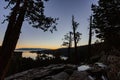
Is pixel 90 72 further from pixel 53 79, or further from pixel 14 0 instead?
pixel 14 0

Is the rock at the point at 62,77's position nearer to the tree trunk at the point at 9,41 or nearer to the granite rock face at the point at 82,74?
the granite rock face at the point at 82,74

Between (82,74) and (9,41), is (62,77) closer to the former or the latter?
(82,74)

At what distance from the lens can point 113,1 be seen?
42.5 meters

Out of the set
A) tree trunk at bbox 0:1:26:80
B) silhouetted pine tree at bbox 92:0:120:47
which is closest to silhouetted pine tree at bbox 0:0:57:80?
tree trunk at bbox 0:1:26:80

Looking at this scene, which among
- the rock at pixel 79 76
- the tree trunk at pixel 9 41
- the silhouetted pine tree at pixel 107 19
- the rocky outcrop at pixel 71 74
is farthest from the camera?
the silhouetted pine tree at pixel 107 19

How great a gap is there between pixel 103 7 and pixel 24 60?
19.5m

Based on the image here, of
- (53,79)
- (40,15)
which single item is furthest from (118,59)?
(40,15)

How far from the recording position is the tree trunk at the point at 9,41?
14492 mm

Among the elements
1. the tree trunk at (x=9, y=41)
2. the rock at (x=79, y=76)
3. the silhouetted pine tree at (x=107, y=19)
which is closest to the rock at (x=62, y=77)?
the rock at (x=79, y=76)

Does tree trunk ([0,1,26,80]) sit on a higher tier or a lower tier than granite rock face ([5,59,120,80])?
higher

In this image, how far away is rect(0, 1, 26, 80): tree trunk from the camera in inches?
571

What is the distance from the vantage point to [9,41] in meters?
14.8

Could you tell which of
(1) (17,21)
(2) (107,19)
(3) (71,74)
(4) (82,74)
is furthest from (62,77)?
(2) (107,19)

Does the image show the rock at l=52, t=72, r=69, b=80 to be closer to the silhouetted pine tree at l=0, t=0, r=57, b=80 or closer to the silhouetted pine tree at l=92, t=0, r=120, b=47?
the silhouetted pine tree at l=0, t=0, r=57, b=80
